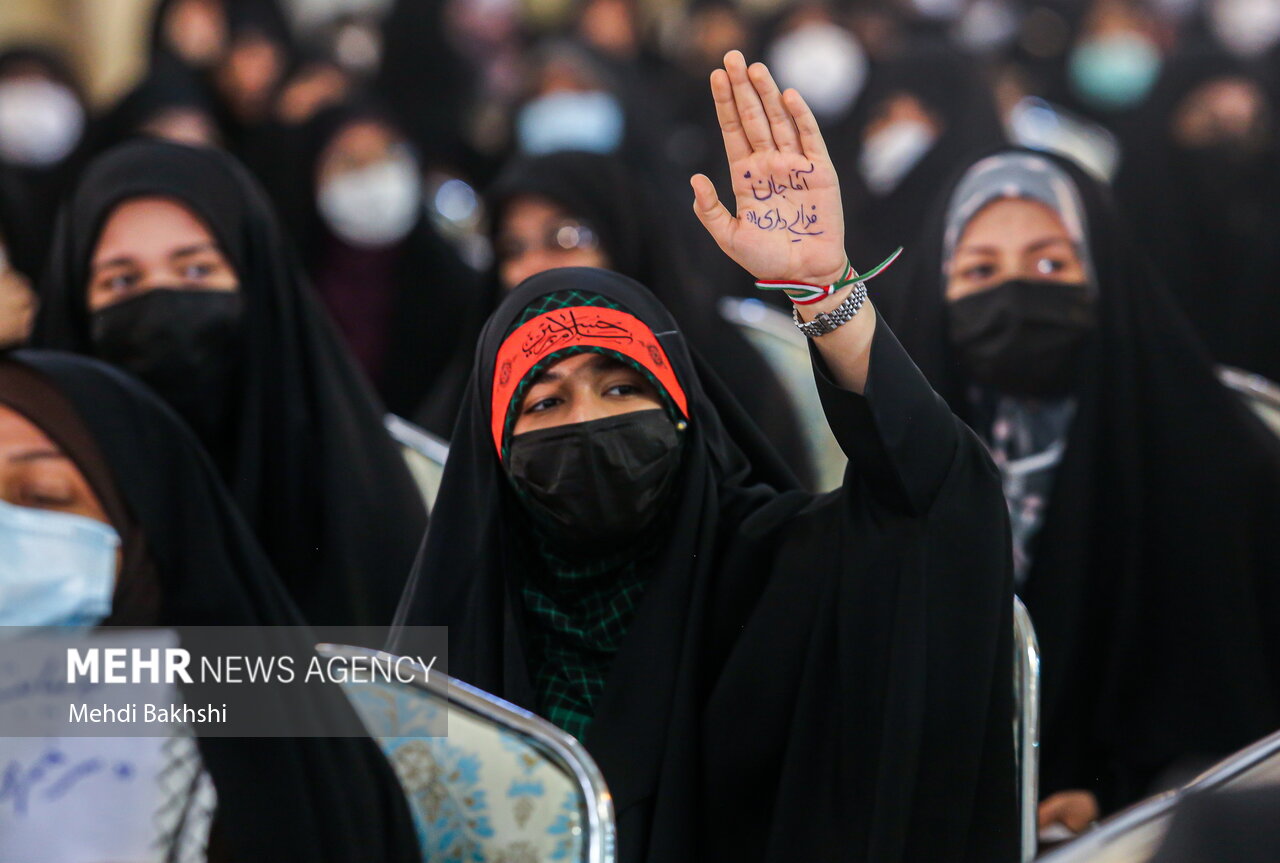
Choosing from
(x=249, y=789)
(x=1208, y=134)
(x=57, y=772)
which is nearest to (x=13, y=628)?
(x=57, y=772)

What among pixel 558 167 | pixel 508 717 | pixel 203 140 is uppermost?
pixel 203 140

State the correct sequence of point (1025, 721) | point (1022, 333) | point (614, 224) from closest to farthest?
point (1025, 721) → point (1022, 333) → point (614, 224)

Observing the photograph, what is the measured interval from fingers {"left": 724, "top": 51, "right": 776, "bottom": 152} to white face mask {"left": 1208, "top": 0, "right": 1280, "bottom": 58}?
136 inches

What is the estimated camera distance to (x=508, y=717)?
131 cm

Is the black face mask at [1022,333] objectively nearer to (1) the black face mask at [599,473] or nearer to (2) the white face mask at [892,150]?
(1) the black face mask at [599,473]

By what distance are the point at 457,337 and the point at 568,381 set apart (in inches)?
74.8

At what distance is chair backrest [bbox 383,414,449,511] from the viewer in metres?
2.00

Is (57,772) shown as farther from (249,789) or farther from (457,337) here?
(457,337)

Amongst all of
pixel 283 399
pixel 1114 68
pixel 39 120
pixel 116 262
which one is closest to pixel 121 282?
pixel 116 262

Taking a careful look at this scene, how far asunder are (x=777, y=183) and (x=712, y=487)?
369 mm

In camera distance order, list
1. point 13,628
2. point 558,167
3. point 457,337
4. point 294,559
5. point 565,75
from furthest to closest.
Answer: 1. point 565,75
2. point 457,337
3. point 558,167
4. point 294,559
5. point 13,628

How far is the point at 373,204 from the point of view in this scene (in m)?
3.68

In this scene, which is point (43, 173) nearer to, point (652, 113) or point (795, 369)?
point (652, 113)

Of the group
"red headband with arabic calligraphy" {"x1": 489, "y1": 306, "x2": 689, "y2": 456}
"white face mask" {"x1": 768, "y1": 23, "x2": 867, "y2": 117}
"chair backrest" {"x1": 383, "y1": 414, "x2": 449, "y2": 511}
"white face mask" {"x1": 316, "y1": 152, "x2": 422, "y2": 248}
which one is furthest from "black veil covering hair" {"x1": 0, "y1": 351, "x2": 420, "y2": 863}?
"white face mask" {"x1": 768, "y1": 23, "x2": 867, "y2": 117}
